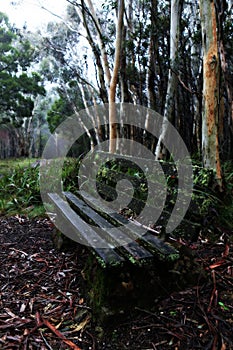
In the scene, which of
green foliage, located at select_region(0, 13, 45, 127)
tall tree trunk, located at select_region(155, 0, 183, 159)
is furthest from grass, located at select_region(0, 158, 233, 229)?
green foliage, located at select_region(0, 13, 45, 127)

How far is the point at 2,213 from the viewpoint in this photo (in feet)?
13.1

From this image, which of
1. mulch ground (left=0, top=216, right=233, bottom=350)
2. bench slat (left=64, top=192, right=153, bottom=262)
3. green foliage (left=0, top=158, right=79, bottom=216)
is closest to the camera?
mulch ground (left=0, top=216, right=233, bottom=350)

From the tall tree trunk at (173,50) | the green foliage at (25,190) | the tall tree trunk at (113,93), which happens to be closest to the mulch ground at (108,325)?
the green foliage at (25,190)

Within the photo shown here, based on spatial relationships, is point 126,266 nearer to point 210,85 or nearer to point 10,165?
point 210,85

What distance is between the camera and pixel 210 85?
104 inches

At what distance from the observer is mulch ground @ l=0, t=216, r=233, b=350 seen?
1286 millimetres

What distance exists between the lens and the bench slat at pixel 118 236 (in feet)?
4.64

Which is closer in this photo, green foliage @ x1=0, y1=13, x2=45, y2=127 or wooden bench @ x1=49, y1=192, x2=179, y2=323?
wooden bench @ x1=49, y1=192, x2=179, y2=323

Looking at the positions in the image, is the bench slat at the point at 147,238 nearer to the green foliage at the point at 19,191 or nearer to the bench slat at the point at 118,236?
the bench slat at the point at 118,236

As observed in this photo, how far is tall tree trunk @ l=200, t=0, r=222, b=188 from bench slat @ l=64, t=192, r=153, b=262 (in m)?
1.26

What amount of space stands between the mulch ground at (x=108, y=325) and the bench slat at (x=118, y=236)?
28cm

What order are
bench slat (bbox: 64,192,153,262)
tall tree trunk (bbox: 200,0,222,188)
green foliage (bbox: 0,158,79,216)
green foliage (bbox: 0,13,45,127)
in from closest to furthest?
1. bench slat (bbox: 64,192,153,262)
2. tall tree trunk (bbox: 200,0,222,188)
3. green foliage (bbox: 0,158,79,216)
4. green foliage (bbox: 0,13,45,127)

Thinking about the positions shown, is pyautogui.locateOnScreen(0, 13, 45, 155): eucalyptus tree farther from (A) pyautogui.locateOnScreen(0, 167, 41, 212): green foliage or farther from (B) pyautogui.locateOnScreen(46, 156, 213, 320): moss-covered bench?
(B) pyautogui.locateOnScreen(46, 156, 213, 320): moss-covered bench

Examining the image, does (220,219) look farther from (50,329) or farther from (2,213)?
(2,213)
